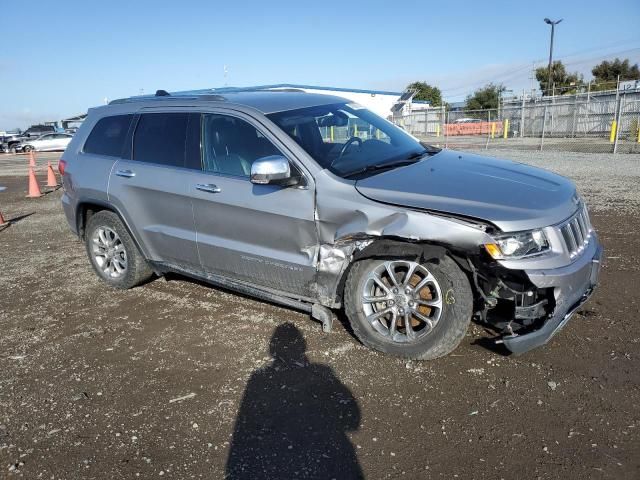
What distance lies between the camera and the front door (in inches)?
149

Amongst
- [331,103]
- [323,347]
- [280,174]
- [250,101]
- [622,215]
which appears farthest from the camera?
[622,215]

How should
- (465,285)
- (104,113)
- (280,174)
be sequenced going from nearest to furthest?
(465,285)
(280,174)
(104,113)

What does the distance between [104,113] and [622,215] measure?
279 inches

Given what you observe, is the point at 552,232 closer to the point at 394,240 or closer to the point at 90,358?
the point at 394,240

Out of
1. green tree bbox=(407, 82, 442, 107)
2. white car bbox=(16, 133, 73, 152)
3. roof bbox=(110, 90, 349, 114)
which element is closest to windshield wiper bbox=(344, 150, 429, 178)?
roof bbox=(110, 90, 349, 114)

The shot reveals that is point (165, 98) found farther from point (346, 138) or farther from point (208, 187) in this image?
point (346, 138)

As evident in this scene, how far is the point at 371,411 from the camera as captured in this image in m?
3.06

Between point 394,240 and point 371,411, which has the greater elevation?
point 394,240

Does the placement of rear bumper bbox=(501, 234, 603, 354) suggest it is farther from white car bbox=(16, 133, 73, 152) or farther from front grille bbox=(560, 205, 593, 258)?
white car bbox=(16, 133, 73, 152)

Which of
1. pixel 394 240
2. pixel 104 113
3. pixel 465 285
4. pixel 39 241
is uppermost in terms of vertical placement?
pixel 104 113

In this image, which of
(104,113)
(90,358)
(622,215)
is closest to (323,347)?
(90,358)

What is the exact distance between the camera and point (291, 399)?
323 cm

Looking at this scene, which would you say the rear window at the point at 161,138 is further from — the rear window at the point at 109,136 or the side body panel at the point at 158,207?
the rear window at the point at 109,136

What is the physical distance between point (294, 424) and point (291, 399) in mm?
259
